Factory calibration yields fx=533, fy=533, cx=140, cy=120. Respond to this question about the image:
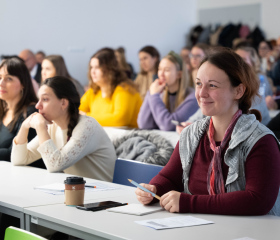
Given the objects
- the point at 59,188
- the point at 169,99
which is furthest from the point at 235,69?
the point at 169,99

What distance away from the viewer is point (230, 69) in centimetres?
212

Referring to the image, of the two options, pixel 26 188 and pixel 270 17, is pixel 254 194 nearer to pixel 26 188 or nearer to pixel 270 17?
pixel 26 188

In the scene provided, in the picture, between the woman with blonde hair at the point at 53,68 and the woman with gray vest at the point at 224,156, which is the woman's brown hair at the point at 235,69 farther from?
the woman with blonde hair at the point at 53,68

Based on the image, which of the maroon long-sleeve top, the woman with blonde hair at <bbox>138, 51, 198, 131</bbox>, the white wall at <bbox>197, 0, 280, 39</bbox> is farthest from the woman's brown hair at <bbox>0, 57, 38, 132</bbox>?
the white wall at <bbox>197, 0, 280, 39</bbox>

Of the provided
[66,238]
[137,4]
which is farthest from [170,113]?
[137,4]

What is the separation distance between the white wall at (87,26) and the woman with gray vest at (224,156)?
23.1ft

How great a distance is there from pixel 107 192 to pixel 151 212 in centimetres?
42

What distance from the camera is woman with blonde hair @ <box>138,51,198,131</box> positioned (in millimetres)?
4551

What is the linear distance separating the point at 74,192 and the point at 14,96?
75.5 inches

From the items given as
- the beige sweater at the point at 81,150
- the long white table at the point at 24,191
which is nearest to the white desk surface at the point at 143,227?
the long white table at the point at 24,191

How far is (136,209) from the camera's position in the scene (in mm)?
2033

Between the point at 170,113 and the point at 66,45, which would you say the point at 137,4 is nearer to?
the point at 66,45

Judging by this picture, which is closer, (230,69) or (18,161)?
(230,69)

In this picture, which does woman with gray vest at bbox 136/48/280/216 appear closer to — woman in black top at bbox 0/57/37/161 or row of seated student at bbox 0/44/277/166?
woman in black top at bbox 0/57/37/161
